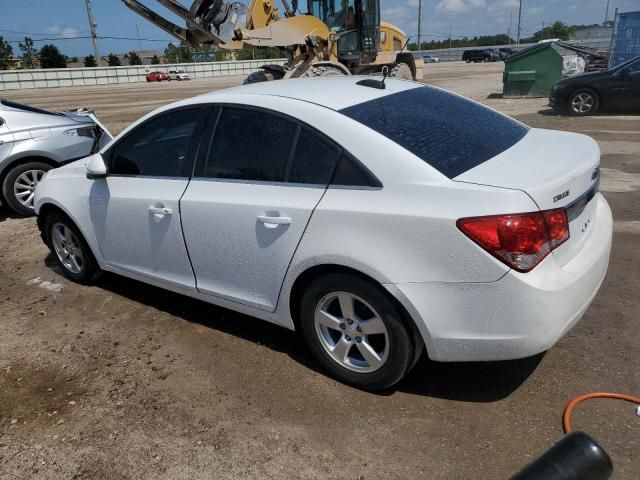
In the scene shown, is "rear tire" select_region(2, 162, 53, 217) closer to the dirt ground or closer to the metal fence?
the dirt ground

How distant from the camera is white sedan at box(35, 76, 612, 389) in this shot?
245 cm

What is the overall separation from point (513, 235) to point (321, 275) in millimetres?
1013

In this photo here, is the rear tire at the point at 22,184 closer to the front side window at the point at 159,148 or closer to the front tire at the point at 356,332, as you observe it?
the front side window at the point at 159,148

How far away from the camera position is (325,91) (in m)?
3.29

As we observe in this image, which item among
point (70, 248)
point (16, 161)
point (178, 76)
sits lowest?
point (178, 76)

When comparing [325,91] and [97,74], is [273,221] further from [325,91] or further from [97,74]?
[97,74]

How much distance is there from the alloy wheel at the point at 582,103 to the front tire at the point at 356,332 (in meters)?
12.3

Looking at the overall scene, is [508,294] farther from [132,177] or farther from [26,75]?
[26,75]

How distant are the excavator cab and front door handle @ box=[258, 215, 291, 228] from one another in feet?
35.6

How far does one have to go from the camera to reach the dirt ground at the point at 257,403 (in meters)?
2.56

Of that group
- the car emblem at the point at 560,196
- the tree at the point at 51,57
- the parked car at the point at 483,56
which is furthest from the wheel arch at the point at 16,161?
the tree at the point at 51,57

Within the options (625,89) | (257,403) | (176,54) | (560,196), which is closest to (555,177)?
(560,196)

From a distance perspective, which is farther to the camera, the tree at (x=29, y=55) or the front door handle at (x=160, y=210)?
the tree at (x=29, y=55)

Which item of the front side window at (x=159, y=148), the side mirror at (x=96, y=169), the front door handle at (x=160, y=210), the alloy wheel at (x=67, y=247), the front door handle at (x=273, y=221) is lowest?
the alloy wheel at (x=67, y=247)
